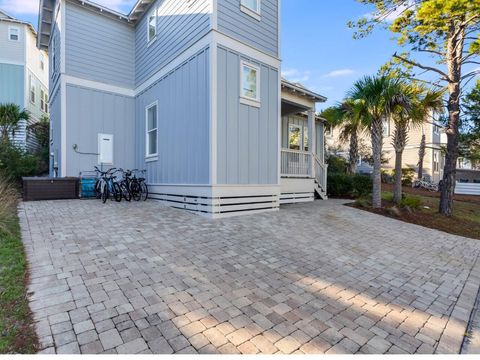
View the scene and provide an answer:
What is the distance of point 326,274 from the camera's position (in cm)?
401

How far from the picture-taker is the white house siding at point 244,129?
7.04 m

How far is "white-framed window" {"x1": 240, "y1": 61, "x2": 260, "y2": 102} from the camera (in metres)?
7.55

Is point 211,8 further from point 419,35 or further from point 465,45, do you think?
point 465,45

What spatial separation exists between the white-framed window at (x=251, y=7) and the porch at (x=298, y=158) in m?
2.57

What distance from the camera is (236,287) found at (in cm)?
337

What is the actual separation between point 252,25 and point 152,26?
404 centimetres

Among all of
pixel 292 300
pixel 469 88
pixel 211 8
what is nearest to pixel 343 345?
pixel 292 300

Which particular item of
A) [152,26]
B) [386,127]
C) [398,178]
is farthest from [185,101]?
[386,127]

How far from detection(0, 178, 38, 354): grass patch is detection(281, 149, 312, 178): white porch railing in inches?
310

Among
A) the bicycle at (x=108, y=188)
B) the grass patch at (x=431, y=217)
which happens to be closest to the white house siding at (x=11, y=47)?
the bicycle at (x=108, y=188)

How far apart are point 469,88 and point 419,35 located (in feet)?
16.9

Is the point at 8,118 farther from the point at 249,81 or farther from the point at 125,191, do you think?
the point at 249,81

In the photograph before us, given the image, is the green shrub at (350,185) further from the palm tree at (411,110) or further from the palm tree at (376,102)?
the palm tree at (376,102)

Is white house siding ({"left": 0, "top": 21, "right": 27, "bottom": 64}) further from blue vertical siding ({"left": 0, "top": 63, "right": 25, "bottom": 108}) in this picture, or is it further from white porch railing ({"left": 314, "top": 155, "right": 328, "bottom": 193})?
white porch railing ({"left": 314, "top": 155, "right": 328, "bottom": 193})
